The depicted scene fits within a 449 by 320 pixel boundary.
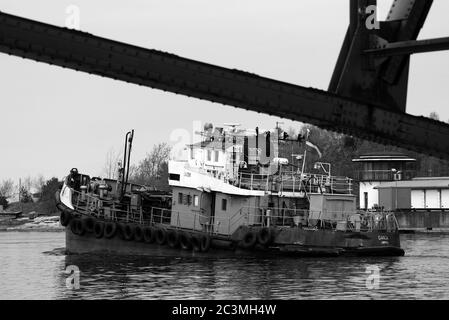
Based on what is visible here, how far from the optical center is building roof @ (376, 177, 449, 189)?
73812mm

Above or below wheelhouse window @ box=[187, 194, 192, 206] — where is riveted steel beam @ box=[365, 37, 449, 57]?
above

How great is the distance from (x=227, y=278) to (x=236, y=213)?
29.8 feet

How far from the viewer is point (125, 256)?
38750 mm

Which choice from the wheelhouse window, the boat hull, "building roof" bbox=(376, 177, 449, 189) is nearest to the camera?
the boat hull

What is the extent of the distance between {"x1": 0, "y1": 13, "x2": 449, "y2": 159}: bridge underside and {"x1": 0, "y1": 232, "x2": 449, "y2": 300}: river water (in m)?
8.70

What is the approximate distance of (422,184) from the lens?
74.9 m

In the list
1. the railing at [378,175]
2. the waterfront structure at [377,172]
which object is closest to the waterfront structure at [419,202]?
the waterfront structure at [377,172]

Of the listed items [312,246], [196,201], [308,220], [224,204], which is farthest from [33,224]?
[312,246]

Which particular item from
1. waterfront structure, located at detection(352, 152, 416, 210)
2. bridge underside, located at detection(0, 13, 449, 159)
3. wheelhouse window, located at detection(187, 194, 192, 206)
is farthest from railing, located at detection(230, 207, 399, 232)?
waterfront structure, located at detection(352, 152, 416, 210)

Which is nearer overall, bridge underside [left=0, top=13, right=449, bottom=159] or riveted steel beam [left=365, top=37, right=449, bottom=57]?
riveted steel beam [left=365, top=37, right=449, bottom=57]

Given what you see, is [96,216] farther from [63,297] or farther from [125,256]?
[63,297]

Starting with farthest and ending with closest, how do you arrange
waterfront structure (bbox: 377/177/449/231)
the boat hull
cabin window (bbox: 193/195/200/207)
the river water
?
waterfront structure (bbox: 377/177/449/231) < cabin window (bbox: 193/195/200/207) < the boat hull < the river water

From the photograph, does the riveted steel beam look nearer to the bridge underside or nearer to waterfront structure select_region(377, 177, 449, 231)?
the bridge underside

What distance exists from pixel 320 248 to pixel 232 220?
14.2 feet
